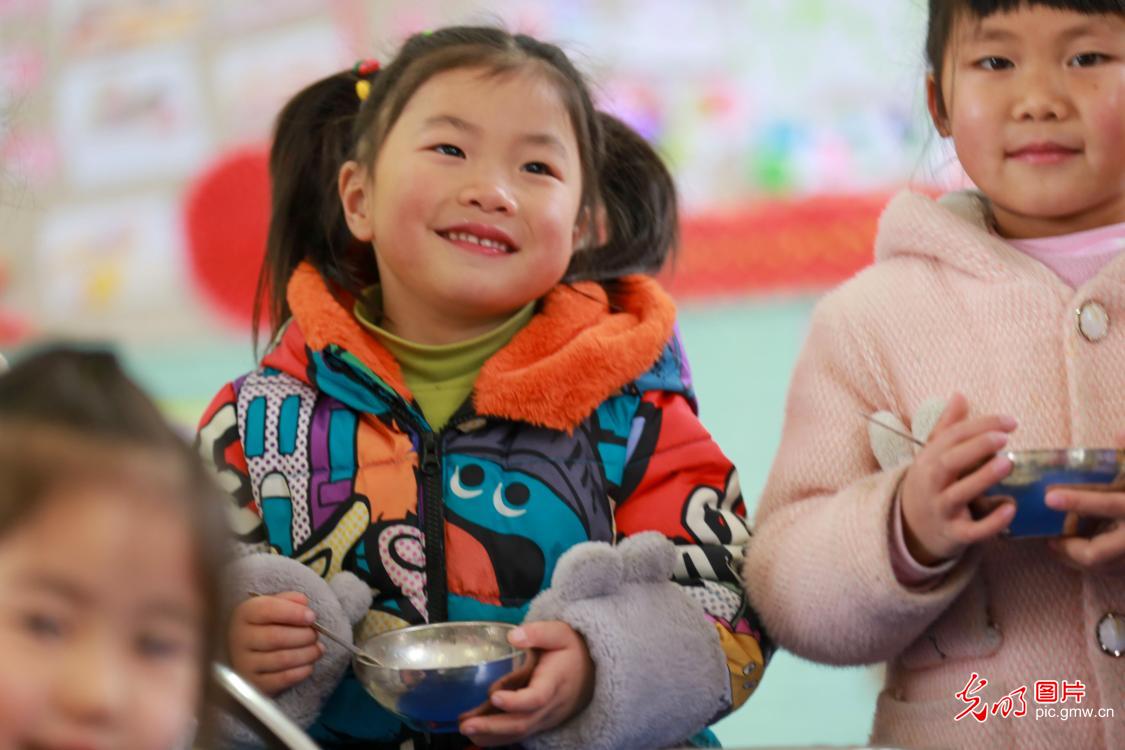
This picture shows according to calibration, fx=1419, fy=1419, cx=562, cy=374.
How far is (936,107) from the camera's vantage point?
119 centimetres

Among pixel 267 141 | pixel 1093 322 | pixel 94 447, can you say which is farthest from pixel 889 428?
pixel 267 141

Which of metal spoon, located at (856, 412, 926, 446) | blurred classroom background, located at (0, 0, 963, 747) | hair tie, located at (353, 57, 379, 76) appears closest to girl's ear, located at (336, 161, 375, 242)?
hair tie, located at (353, 57, 379, 76)

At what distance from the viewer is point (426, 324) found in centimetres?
121

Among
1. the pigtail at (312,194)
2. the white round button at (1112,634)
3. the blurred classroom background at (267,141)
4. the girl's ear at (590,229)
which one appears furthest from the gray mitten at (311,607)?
the blurred classroom background at (267,141)

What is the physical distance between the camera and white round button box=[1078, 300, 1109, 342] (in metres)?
1.04

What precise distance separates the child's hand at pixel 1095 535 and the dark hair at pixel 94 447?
541mm

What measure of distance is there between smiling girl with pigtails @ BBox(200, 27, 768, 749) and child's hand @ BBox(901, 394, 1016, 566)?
17 centimetres

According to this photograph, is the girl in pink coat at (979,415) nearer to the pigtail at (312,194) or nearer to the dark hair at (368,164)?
the dark hair at (368,164)

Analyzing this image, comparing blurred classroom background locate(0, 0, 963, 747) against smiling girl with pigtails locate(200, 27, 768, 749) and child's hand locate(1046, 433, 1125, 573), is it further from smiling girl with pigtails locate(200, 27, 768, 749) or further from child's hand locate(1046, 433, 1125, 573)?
child's hand locate(1046, 433, 1125, 573)

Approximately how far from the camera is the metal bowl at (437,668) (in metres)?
0.90

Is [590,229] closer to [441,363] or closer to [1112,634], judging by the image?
[441,363]

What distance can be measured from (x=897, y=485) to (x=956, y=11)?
1.29 feet

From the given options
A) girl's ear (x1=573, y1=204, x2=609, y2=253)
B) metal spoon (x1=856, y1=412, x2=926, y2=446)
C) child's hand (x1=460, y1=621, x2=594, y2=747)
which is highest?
girl's ear (x1=573, y1=204, x2=609, y2=253)

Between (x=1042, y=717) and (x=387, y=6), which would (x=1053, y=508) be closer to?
(x=1042, y=717)
